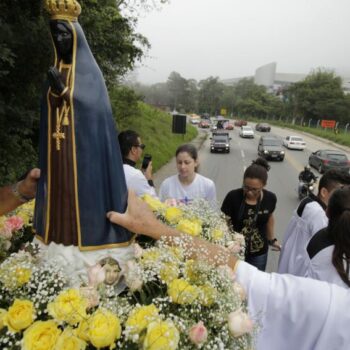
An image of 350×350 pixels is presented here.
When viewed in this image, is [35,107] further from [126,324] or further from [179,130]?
[179,130]

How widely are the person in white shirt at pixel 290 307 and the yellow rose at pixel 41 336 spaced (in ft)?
1.67

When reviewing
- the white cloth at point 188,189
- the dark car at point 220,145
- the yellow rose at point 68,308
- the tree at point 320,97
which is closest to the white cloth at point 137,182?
the white cloth at point 188,189

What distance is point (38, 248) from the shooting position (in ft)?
5.32


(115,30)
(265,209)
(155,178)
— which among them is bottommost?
(155,178)

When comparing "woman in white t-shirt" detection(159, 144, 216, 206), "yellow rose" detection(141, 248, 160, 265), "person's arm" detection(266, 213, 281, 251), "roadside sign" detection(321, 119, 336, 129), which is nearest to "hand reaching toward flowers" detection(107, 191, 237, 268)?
"yellow rose" detection(141, 248, 160, 265)

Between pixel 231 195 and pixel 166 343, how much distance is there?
2.53 meters

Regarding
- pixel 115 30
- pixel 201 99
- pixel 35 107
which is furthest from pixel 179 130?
pixel 201 99

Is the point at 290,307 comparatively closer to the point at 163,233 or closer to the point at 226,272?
the point at 226,272

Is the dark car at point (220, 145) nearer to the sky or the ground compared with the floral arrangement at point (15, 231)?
nearer to the ground

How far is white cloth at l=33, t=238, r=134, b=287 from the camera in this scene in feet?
5.04

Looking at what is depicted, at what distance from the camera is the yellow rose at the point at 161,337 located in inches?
43.4

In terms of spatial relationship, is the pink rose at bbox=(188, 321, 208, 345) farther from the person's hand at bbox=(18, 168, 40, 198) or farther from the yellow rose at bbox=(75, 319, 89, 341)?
the person's hand at bbox=(18, 168, 40, 198)

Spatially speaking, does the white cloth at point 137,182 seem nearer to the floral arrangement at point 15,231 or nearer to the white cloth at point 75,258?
the floral arrangement at point 15,231

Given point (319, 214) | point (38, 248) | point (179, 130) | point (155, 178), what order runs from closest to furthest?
1. point (38, 248)
2. point (319, 214)
3. point (155, 178)
4. point (179, 130)
